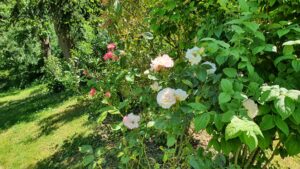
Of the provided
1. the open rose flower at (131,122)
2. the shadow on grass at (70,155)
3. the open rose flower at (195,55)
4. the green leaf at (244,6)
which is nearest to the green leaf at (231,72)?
the open rose flower at (195,55)

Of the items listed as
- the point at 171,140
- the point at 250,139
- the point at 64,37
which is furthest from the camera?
the point at 64,37

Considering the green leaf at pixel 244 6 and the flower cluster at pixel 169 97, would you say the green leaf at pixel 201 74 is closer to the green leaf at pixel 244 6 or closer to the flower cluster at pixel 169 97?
the flower cluster at pixel 169 97

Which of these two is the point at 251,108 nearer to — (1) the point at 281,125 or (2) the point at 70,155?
(1) the point at 281,125

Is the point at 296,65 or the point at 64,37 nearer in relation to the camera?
the point at 296,65

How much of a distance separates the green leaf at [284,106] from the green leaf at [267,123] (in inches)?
4.9

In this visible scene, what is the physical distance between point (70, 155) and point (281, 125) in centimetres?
573

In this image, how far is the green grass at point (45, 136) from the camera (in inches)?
293

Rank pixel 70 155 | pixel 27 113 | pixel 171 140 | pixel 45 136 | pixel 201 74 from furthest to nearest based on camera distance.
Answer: pixel 27 113 < pixel 45 136 < pixel 70 155 < pixel 171 140 < pixel 201 74

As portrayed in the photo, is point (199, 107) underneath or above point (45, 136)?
above

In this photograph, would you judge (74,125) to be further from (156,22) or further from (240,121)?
(240,121)

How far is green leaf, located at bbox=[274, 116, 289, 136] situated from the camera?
6.61ft

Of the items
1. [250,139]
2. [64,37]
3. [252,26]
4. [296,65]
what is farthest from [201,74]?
[64,37]

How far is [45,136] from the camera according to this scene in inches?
360

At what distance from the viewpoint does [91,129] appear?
27.6 ft
